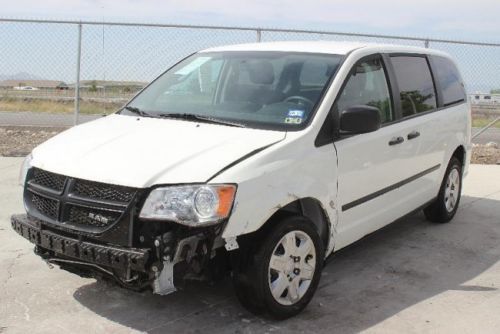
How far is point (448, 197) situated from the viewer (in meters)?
6.36

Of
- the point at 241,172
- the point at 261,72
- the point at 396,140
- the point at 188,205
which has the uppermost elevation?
the point at 261,72

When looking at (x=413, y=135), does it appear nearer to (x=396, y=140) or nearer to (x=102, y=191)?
(x=396, y=140)

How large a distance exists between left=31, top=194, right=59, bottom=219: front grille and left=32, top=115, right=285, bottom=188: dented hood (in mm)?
197

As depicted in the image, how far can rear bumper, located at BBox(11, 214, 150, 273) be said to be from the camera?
3271 millimetres

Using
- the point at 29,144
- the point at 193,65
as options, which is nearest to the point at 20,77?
the point at 29,144

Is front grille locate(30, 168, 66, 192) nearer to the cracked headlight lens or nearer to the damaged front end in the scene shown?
the damaged front end

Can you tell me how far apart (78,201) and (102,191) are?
177 mm

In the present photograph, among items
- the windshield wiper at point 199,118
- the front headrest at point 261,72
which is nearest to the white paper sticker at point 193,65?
the front headrest at point 261,72

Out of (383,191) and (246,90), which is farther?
(383,191)

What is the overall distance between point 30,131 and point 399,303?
35.0ft

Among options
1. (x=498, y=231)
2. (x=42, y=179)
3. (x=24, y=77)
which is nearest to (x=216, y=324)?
(x=42, y=179)

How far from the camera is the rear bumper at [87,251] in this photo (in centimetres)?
327

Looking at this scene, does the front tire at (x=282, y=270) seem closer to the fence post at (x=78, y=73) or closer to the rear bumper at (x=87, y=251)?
the rear bumper at (x=87, y=251)

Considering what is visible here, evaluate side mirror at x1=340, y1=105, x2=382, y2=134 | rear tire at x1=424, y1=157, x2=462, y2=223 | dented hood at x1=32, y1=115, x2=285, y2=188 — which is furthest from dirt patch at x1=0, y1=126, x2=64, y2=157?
side mirror at x1=340, y1=105, x2=382, y2=134
